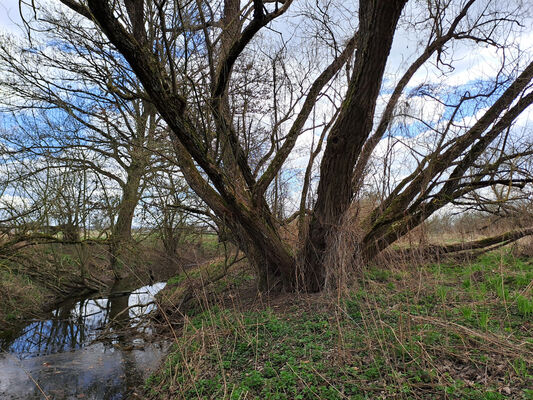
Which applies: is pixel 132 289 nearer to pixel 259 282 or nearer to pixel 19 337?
pixel 19 337

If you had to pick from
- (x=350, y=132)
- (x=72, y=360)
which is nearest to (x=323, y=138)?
(x=350, y=132)

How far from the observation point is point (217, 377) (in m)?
3.79

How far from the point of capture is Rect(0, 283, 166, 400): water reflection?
4746 mm

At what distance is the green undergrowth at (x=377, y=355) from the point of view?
2.90m

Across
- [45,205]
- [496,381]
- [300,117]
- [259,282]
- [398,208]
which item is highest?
[300,117]

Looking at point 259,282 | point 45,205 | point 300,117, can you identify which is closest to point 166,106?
point 300,117

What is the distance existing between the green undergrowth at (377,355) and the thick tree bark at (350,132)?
4.02 ft

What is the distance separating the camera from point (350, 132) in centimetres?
480

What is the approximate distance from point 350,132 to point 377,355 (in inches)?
112

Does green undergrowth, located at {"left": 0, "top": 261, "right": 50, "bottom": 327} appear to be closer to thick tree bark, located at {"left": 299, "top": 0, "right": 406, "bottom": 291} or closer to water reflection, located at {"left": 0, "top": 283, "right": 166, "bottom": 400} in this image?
water reflection, located at {"left": 0, "top": 283, "right": 166, "bottom": 400}

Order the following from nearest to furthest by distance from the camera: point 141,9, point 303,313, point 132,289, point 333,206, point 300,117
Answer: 1. point 141,9
2. point 303,313
3. point 333,206
4. point 300,117
5. point 132,289

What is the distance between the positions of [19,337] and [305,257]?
6.45m

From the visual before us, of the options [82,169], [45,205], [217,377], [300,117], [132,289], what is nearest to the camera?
[217,377]

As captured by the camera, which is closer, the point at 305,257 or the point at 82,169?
the point at 305,257
